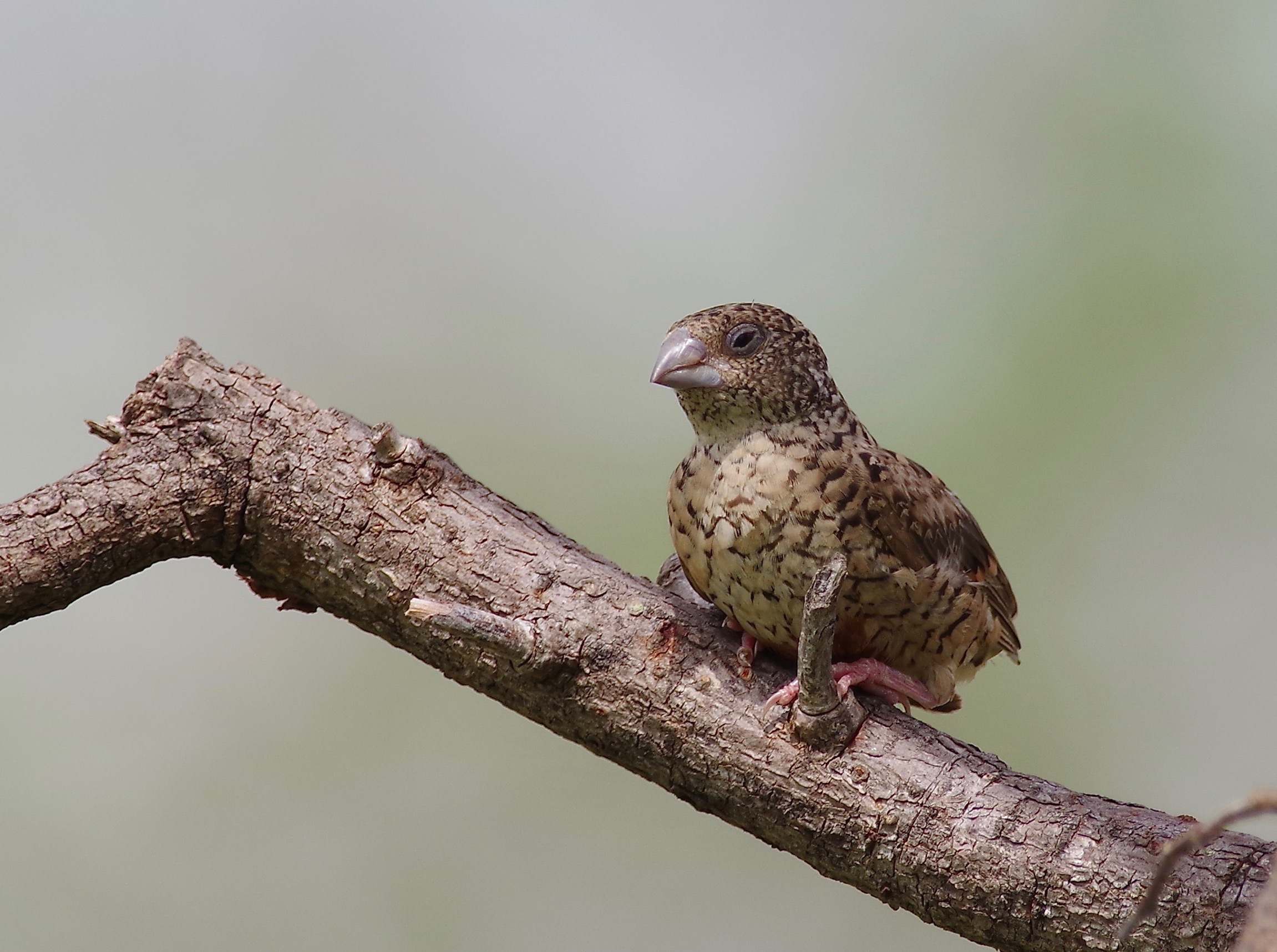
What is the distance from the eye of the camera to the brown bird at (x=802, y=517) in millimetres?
3150

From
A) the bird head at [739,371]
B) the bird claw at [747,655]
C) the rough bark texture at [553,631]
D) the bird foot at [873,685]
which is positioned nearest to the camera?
the rough bark texture at [553,631]

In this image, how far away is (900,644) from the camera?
333cm

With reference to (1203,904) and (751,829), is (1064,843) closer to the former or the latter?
(1203,904)

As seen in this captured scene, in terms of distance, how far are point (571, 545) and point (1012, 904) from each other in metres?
1.42

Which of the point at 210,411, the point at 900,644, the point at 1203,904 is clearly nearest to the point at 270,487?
the point at 210,411

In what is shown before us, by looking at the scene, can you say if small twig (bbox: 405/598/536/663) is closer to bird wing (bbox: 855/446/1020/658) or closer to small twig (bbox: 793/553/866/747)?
small twig (bbox: 793/553/866/747)

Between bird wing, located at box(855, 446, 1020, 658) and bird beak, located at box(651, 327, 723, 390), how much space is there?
46 cm

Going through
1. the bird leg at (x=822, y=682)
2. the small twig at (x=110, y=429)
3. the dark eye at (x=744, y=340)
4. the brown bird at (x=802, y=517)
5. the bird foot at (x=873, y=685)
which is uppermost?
the dark eye at (x=744, y=340)

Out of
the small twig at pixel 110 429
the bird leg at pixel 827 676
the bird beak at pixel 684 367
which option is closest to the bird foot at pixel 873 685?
the bird leg at pixel 827 676

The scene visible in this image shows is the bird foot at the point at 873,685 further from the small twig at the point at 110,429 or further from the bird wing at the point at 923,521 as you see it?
the small twig at the point at 110,429

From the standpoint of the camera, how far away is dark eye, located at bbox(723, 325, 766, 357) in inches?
133

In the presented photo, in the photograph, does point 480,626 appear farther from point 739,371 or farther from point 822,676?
point 739,371

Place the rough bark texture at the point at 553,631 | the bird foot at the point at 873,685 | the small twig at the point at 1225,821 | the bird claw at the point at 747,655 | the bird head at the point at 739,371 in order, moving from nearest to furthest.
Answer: the small twig at the point at 1225,821 < the rough bark texture at the point at 553,631 < the bird foot at the point at 873,685 < the bird claw at the point at 747,655 < the bird head at the point at 739,371

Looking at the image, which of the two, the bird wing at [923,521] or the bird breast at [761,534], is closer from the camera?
the bird breast at [761,534]
